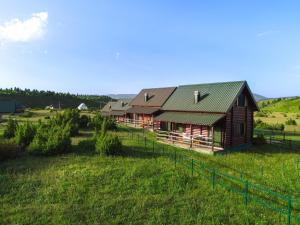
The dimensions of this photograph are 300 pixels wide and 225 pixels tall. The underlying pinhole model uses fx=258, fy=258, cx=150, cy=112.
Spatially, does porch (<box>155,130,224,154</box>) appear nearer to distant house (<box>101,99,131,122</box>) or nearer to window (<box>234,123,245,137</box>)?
window (<box>234,123,245,137</box>)

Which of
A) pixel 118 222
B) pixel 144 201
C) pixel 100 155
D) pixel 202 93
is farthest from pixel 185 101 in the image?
pixel 118 222

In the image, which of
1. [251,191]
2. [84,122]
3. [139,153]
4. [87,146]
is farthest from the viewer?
[84,122]

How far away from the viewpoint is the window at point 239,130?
85.3 ft

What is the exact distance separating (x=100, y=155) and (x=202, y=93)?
14.9 metres

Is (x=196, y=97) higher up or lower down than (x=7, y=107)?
higher up

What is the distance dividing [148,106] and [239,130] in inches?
721

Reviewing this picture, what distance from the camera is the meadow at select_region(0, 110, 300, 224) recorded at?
35.2 feet

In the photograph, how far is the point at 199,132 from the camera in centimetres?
2711

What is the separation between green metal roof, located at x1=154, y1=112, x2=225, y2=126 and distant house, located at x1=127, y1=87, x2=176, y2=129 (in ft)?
22.3

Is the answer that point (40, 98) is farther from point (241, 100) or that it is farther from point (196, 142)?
point (241, 100)

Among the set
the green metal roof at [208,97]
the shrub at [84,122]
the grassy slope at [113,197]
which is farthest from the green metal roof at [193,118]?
the shrub at [84,122]

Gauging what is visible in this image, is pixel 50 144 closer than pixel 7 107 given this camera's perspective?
Yes

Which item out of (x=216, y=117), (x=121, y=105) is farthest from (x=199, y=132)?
(x=121, y=105)

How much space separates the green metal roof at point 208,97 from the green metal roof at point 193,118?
512mm
